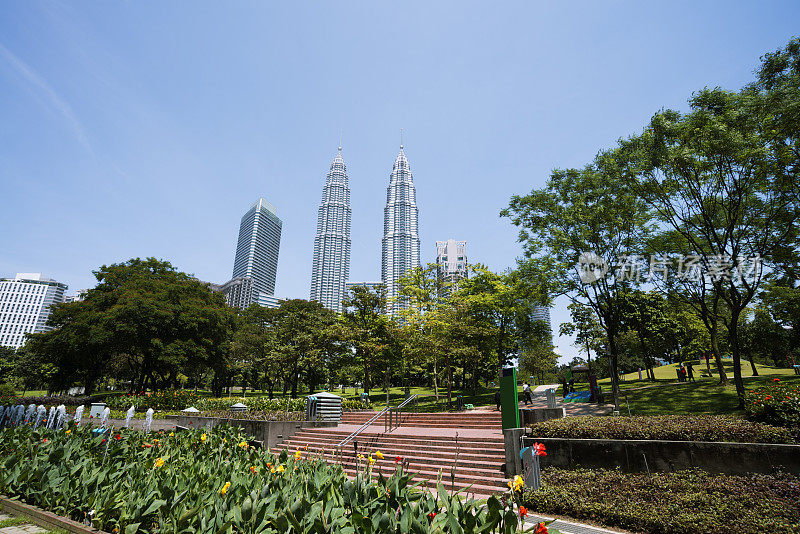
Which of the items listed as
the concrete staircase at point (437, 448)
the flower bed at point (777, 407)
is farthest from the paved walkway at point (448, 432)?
the flower bed at point (777, 407)

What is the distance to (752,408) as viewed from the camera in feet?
29.9

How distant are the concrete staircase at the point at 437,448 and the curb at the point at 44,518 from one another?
4622 millimetres

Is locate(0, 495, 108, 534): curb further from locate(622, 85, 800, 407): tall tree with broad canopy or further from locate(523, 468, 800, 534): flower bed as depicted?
locate(622, 85, 800, 407): tall tree with broad canopy

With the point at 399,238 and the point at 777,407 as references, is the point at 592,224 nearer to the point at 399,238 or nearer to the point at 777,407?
the point at 777,407

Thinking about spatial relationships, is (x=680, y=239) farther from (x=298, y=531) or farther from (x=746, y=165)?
(x=298, y=531)

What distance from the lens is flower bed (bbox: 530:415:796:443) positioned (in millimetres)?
7477

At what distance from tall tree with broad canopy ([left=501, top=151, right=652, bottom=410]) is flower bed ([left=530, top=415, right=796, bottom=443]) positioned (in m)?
9.26

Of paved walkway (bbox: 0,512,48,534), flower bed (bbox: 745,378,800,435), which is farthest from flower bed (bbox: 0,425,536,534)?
flower bed (bbox: 745,378,800,435)

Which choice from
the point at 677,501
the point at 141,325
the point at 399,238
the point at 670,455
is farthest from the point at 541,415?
the point at 399,238

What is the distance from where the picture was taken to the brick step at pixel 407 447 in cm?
1051

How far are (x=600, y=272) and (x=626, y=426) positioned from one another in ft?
38.8

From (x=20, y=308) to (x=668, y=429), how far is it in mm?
266225

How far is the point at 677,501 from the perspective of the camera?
666 centimetres

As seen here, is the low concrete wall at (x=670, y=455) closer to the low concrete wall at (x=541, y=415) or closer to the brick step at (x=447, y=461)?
the brick step at (x=447, y=461)
